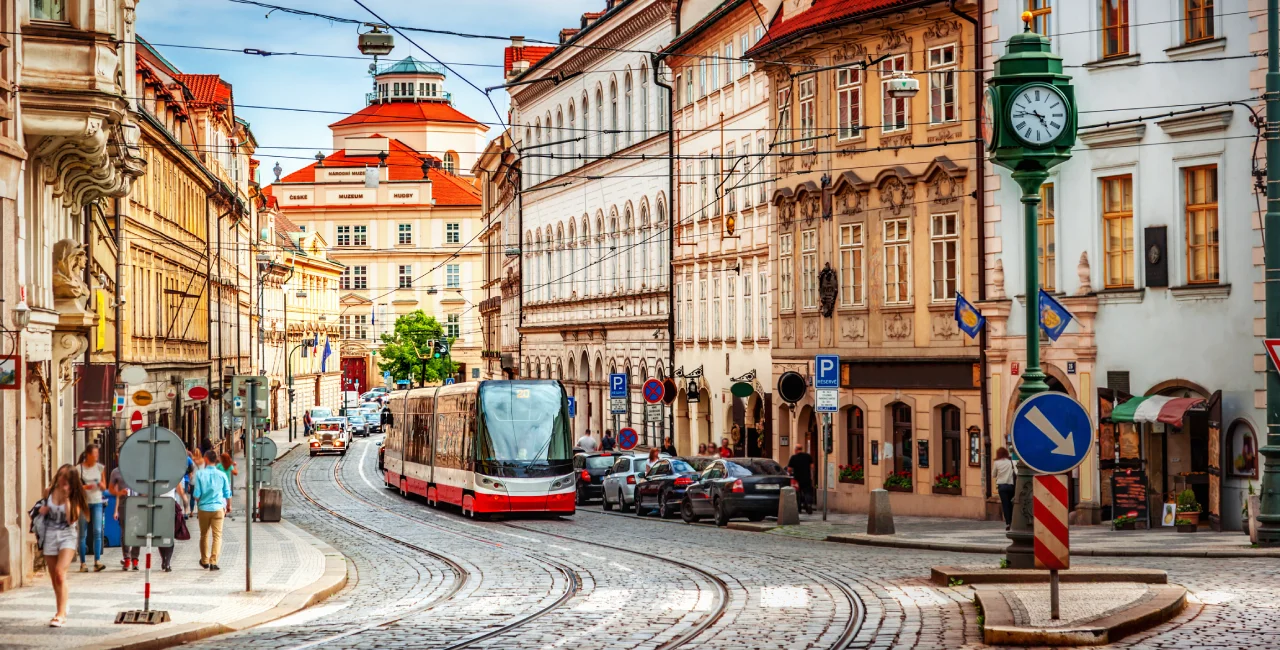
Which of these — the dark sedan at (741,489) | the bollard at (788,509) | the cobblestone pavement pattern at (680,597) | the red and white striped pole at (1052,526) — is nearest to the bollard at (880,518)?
the cobblestone pavement pattern at (680,597)

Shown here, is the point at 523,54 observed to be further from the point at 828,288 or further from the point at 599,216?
the point at 828,288

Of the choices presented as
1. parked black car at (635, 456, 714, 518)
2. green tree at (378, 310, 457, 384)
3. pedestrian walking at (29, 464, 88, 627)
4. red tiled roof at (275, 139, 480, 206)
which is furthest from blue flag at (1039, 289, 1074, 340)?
red tiled roof at (275, 139, 480, 206)

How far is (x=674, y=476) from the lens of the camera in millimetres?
40281

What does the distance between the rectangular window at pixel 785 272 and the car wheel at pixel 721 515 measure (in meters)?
9.10

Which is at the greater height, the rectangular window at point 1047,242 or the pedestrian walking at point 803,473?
the rectangular window at point 1047,242

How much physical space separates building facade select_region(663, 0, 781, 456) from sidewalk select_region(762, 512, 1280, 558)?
1315 centimetres

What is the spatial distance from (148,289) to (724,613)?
135 ft

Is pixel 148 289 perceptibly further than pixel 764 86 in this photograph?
Yes

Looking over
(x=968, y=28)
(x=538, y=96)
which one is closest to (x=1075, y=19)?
(x=968, y=28)

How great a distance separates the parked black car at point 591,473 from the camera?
48.1 m

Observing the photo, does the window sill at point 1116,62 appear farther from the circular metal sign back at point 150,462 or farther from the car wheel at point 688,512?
the circular metal sign back at point 150,462

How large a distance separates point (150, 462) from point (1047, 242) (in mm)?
20617

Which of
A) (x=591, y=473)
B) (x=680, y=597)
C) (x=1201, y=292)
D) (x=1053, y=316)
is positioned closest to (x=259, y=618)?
(x=680, y=597)

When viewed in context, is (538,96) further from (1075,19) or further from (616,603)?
(616,603)
